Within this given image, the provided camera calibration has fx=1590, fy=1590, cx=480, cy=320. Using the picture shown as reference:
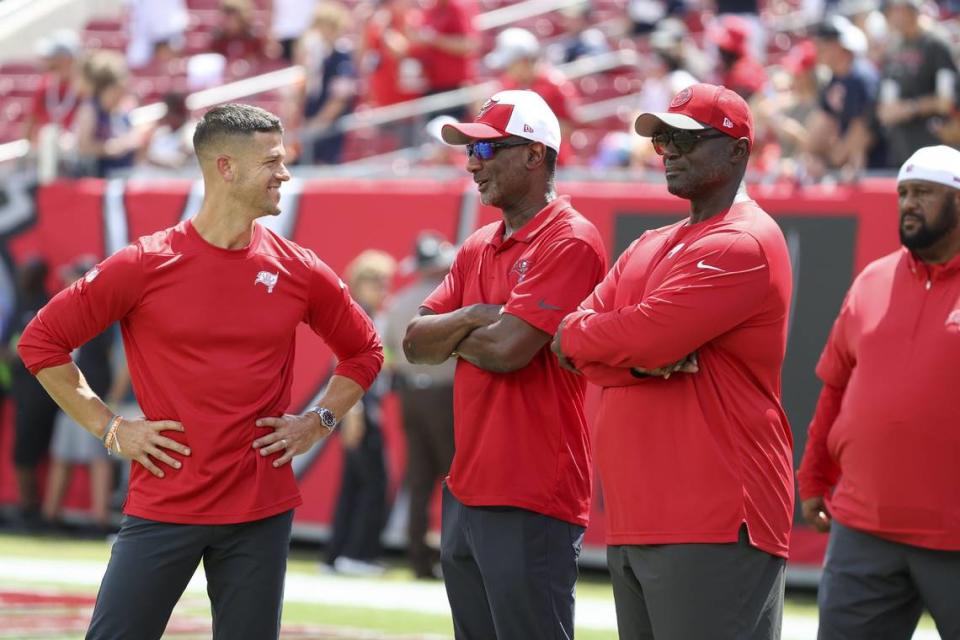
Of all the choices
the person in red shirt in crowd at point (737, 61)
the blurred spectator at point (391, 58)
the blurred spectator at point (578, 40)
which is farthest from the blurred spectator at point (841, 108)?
the blurred spectator at point (578, 40)

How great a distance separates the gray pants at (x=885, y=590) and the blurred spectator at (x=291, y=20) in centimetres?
1223

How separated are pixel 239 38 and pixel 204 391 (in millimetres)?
12640

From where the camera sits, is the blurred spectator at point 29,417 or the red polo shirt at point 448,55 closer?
the blurred spectator at point 29,417

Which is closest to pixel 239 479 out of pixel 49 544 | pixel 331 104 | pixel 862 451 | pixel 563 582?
pixel 563 582

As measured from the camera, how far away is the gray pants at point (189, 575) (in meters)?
4.78

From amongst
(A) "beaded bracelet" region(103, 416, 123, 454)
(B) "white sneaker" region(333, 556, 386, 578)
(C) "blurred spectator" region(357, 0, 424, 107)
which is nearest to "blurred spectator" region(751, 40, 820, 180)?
(C) "blurred spectator" region(357, 0, 424, 107)

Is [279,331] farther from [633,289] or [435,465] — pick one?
[435,465]

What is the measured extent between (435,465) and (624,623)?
5811mm

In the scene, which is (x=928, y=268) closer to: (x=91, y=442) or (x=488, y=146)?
(x=488, y=146)

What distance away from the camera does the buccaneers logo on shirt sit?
199 inches

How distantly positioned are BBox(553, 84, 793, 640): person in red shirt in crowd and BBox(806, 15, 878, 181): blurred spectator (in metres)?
5.76

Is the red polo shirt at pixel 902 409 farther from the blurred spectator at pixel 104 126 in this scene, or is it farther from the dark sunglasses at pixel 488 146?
the blurred spectator at pixel 104 126

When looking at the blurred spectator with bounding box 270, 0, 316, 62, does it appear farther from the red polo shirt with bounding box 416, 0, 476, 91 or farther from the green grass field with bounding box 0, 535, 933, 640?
the green grass field with bounding box 0, 535, 933, 640

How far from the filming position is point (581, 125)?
14.7m
